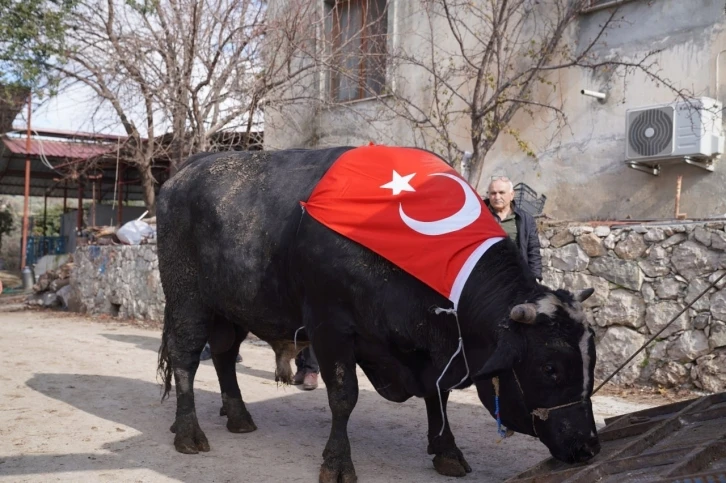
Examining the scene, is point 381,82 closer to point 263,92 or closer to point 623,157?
point 263,92

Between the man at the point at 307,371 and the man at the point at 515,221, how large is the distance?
2332 millimetres

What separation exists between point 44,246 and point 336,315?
21399mm

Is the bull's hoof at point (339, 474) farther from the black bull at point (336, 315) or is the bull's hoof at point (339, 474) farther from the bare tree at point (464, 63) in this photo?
the bare tree at point (464, 63)

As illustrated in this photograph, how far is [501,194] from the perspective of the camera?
6.04m

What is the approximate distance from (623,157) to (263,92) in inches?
242

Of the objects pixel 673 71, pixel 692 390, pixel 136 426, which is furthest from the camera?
pixel 673 71

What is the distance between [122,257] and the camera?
45.0 feet

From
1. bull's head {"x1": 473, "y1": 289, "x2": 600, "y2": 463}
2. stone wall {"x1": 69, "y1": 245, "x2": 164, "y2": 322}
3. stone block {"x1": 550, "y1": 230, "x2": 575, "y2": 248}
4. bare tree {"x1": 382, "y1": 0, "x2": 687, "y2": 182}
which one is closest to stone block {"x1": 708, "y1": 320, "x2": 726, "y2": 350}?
stone block {"x1": 550, "y1": 230, "x2": 575, "y2": 248}

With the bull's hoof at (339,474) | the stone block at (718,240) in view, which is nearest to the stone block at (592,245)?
the stone block at (718,240)

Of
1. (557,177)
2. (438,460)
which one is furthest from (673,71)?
(438,460)

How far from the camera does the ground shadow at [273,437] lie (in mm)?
4695

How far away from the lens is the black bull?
12.1 ft

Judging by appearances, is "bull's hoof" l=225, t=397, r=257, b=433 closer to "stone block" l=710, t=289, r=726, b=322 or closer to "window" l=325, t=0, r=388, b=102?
"stone block" l=710, t=289, r=726, b=322

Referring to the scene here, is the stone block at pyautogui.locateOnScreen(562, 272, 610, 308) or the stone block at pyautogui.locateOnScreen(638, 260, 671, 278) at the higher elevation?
the stone block at pyautogui.locateOnScreen(638, 260, 671, 278)
